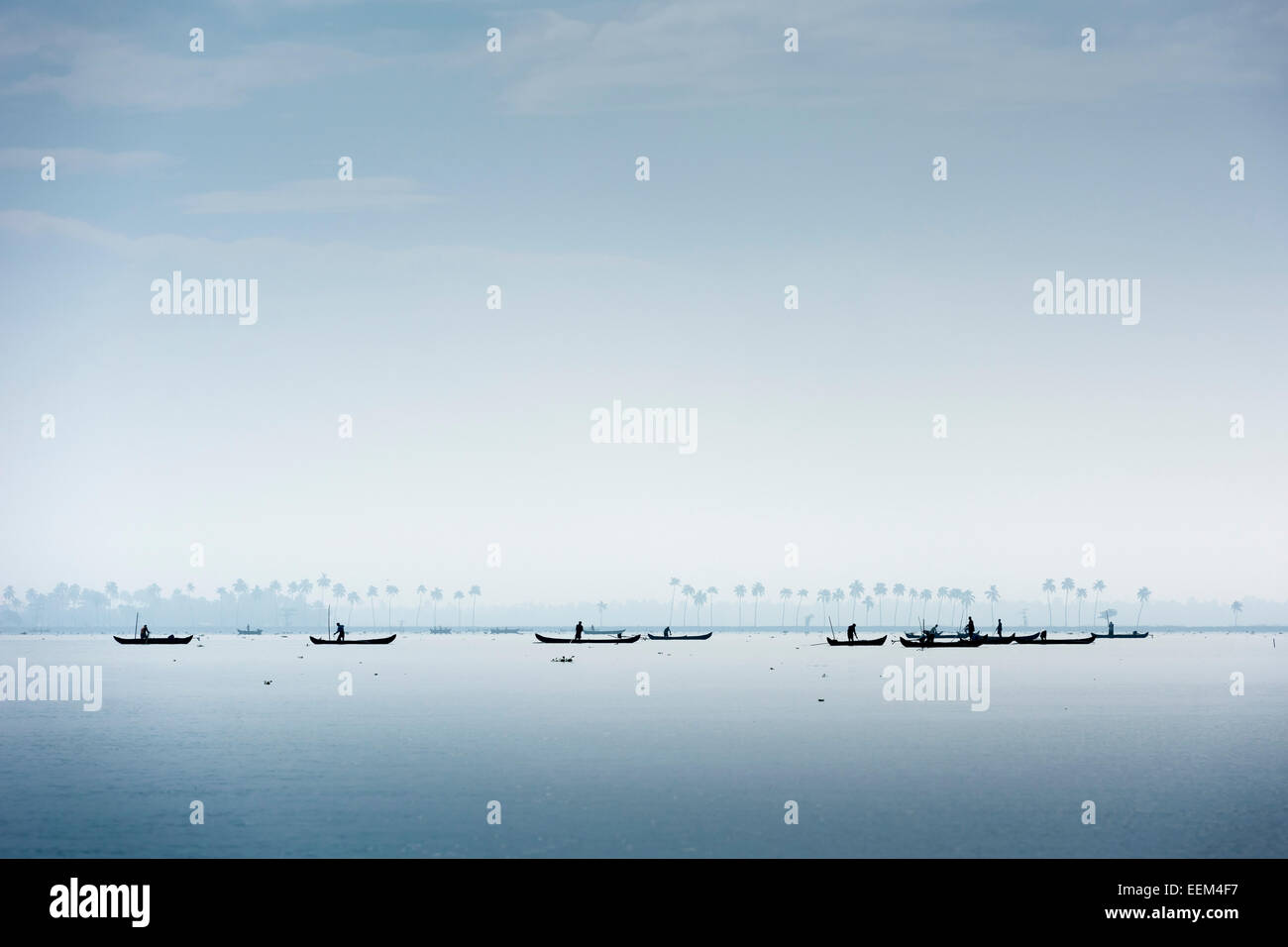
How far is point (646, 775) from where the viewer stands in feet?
121

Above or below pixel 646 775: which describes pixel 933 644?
below

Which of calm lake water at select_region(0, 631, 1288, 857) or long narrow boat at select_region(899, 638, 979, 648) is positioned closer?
calm lake water at select_region(0, 631, 1288, 857)

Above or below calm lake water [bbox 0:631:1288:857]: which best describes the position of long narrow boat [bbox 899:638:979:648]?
below

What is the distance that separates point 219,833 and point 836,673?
73.2 m

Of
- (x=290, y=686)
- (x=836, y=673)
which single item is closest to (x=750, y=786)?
(x=290, y=686)

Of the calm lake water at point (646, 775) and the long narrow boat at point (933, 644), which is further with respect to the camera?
the long narrow boat at point (933, 644)

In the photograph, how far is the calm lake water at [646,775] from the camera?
2736cm

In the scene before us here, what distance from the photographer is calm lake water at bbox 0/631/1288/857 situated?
27.4 meters

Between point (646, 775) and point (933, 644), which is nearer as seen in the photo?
point (646, 775)

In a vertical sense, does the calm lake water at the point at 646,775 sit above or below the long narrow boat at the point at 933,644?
above
